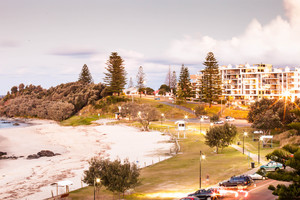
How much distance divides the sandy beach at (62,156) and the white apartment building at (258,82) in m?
72.9

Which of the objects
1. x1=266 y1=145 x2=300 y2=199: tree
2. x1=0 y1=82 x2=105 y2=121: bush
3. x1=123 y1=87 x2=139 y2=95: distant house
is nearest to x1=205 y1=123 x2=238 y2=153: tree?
x1=266 y1=145 x2=300 y2=199: tree

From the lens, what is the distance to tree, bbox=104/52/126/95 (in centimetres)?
13288

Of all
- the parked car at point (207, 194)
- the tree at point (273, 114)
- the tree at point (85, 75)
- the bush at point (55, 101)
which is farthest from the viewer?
the tree at point (85, 75)

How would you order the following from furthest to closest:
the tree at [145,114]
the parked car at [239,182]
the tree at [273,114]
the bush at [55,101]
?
1. the bush at [55,101]
2. the tree at [145,114]
3. the tree at [273,114]
4. the parked car at [239,182]

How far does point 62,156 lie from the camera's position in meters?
50.4

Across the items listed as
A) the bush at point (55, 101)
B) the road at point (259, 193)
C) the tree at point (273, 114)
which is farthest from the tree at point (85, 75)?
the road at point (259, 193)

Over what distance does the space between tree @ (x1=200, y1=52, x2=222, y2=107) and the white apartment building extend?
20.0m

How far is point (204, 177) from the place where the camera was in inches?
1241

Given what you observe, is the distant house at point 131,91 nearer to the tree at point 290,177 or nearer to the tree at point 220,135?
the tree at point 220,135

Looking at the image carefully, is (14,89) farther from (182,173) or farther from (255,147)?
(182,173)

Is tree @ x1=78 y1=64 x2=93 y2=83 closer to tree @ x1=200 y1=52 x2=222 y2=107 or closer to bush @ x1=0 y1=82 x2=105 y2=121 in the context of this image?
bush @ x1=0 y1=82 x2=105 y2=121

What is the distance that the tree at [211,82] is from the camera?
107m

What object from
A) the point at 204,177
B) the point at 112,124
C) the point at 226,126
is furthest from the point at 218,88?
the point at 204,177

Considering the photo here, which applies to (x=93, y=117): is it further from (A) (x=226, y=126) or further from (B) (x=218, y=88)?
(A) (x=226, y=126)
